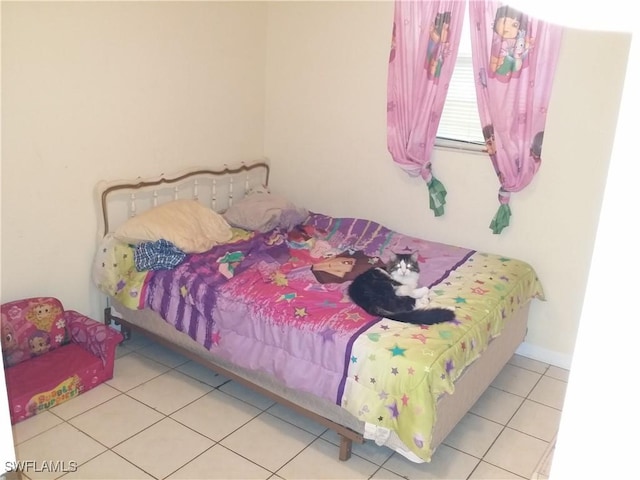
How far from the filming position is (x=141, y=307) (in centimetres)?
311

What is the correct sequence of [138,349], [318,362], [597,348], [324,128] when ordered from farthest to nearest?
[324,128] → [138,349] → [318,362] → [597,348]

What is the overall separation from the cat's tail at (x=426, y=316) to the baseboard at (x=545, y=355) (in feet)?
3.99

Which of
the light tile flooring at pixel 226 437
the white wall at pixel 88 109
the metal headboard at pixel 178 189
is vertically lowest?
the light tile flooring at pixel 226 437

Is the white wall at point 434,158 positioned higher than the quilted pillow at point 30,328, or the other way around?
the white wall at point 434,158

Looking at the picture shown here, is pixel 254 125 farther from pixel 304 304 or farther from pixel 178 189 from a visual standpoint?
pixel 304 304

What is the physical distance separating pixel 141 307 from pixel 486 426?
196 centimetres

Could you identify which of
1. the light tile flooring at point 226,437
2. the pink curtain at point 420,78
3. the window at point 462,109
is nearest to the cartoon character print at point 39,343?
the light tile flooring at point 226,437

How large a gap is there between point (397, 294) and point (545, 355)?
1.32 m

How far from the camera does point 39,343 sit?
300cm

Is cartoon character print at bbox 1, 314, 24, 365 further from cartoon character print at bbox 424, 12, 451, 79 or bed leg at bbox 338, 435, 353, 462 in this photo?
cartoon character print at bbox 424, 12, 451, 79

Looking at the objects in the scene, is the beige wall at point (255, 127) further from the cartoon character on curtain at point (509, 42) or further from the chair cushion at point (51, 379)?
the chair cushion at point (51, 379)

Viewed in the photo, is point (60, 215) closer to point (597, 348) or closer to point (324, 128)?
point (324, 128)

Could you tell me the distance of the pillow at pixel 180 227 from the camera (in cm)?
320

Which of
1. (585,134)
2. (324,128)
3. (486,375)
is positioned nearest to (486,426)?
(486,375)
